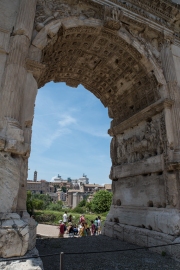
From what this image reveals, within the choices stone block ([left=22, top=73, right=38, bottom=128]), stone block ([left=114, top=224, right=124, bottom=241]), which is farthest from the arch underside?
stone block ([left=114, top=224, right=124, bottom=241])

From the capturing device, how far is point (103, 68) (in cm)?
755

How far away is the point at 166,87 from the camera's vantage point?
642cm

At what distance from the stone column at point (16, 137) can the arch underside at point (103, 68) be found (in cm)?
97

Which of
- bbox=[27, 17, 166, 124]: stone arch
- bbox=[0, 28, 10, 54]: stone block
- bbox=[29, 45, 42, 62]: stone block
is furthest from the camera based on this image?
bbox=[27, 17, 166, 124]: stone arch

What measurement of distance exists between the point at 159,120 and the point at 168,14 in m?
3.94

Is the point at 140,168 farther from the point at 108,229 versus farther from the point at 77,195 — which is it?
the point at 77,195

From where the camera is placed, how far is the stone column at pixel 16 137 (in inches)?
133

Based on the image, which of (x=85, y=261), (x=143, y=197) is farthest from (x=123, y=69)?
(x=85, y=261)

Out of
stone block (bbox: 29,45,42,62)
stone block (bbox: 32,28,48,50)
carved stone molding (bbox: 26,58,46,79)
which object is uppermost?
stone block (bbox: 32,28,48,50)

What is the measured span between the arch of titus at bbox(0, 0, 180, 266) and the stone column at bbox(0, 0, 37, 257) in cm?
2

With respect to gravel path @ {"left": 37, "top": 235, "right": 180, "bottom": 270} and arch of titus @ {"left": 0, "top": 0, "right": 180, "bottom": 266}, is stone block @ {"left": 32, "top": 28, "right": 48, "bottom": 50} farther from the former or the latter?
gravel path @ {"left": 37, "top": 235, "right": 180, "bottom": 270}

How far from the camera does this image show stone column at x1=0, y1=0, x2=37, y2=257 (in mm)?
3383

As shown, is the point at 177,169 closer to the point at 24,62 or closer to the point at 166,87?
the point at 166,87

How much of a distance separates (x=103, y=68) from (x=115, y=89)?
35.3 inches
